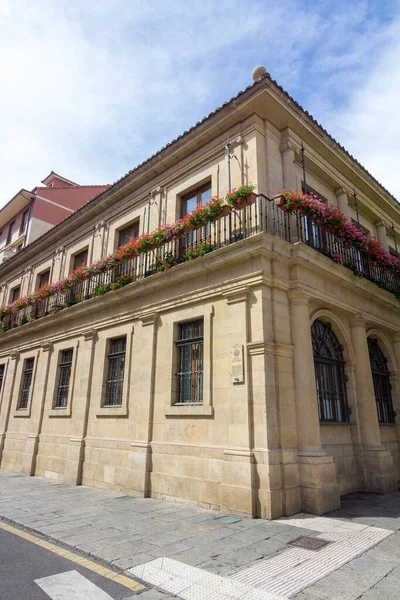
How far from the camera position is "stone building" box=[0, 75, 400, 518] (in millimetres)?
7383

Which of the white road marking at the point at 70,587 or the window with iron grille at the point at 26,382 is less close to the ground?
the window with iron grille at the point at 26,382

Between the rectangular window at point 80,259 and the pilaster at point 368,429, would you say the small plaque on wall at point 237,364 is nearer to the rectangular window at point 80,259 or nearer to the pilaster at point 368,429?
the pilaster at point 368,429

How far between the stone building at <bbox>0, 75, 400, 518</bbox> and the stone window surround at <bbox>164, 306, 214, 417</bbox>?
0.04m

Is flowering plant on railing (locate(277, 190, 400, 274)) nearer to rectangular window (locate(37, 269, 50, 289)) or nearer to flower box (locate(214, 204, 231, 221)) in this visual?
flower box (locate(214, 204, 231, 221))

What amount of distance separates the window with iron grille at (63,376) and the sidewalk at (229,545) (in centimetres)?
493

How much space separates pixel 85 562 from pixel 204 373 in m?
4.30

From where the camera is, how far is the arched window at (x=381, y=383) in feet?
36.4

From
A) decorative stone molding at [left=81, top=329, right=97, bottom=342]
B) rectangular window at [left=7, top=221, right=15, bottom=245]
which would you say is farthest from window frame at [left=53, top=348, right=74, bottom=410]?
rectangular window at [left=7, top=221, right=15, bottom=245]

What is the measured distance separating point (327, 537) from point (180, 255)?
6.69 metres

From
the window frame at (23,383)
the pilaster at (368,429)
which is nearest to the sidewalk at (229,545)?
the pilaster at (368,429)

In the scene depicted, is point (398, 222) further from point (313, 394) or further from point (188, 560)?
point (188, 560)

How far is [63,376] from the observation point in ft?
43.7

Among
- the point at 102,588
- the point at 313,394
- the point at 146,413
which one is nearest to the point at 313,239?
the point at 313,394

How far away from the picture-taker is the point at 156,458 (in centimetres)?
877
